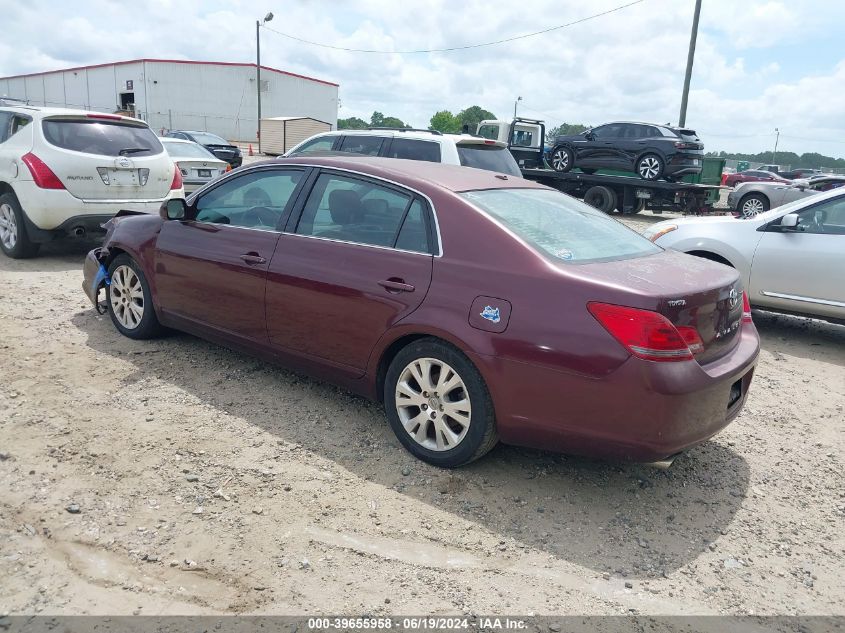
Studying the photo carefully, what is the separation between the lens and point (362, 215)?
4031 millimetres

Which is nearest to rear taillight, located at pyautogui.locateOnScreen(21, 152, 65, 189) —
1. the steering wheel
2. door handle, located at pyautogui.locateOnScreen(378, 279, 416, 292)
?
the steering wheel

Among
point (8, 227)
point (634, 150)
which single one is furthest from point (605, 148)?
point (8, 227)

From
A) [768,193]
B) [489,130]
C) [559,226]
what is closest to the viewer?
[559,226]

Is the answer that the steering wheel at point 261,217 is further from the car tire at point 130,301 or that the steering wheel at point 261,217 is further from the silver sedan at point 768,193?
the silver sedan at point 768,193

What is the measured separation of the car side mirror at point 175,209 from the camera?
4826 mm

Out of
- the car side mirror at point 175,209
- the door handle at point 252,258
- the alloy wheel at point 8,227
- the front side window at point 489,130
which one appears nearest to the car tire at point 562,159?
the front side window at point 489,130

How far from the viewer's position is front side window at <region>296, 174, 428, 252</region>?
380cm

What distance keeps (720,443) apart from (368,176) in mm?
2697

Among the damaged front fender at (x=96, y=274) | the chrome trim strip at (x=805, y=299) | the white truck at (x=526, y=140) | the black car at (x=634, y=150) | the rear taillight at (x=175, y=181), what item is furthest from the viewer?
the white truck at (x=526, y=140)

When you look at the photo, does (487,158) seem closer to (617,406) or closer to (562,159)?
(617,406)

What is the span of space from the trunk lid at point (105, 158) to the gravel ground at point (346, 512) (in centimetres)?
360

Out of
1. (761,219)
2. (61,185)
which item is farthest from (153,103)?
(761,219)

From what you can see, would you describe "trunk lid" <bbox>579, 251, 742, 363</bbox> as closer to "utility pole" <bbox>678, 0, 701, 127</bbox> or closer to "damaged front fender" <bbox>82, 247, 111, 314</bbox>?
"damaged front fender" <bbox>82, 247, 111, 314</bbox>

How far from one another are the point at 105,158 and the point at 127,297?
328 cm
